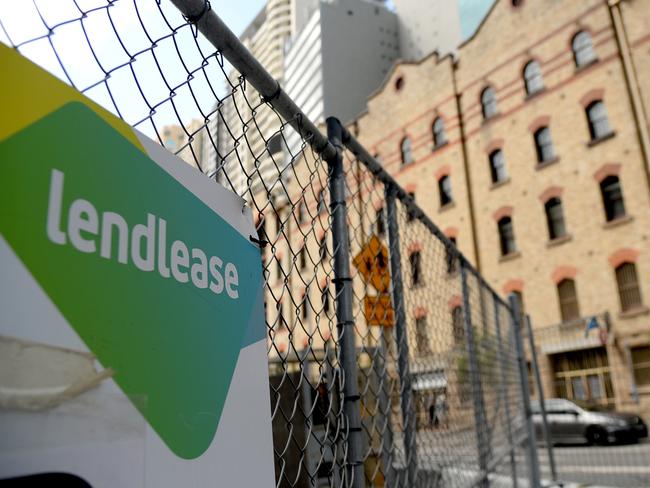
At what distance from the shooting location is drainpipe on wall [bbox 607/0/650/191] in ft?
51.5

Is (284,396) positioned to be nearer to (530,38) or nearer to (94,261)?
(94,261)

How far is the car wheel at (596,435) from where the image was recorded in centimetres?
1277

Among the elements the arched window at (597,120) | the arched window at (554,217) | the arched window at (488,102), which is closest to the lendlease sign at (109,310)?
the arched window at (597,120)

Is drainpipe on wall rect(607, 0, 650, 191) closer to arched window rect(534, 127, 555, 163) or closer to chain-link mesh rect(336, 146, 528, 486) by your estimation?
arched window rect(534, 127, 555, 163)

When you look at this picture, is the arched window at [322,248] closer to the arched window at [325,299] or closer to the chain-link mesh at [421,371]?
the arched window at [325,299]

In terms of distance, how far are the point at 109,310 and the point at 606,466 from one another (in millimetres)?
11139

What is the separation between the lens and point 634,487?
7.15 m

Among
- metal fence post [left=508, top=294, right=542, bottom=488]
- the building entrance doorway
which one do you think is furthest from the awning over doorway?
the building entrance doorway

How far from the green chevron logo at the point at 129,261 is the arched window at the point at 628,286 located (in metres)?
17.0

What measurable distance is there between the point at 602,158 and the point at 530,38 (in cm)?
547

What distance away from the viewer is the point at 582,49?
17.7m

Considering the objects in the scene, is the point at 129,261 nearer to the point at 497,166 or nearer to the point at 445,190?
the point at 497,166

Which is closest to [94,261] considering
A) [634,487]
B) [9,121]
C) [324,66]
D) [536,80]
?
[9,121]

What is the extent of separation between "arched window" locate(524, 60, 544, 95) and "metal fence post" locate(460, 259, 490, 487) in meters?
17.0
